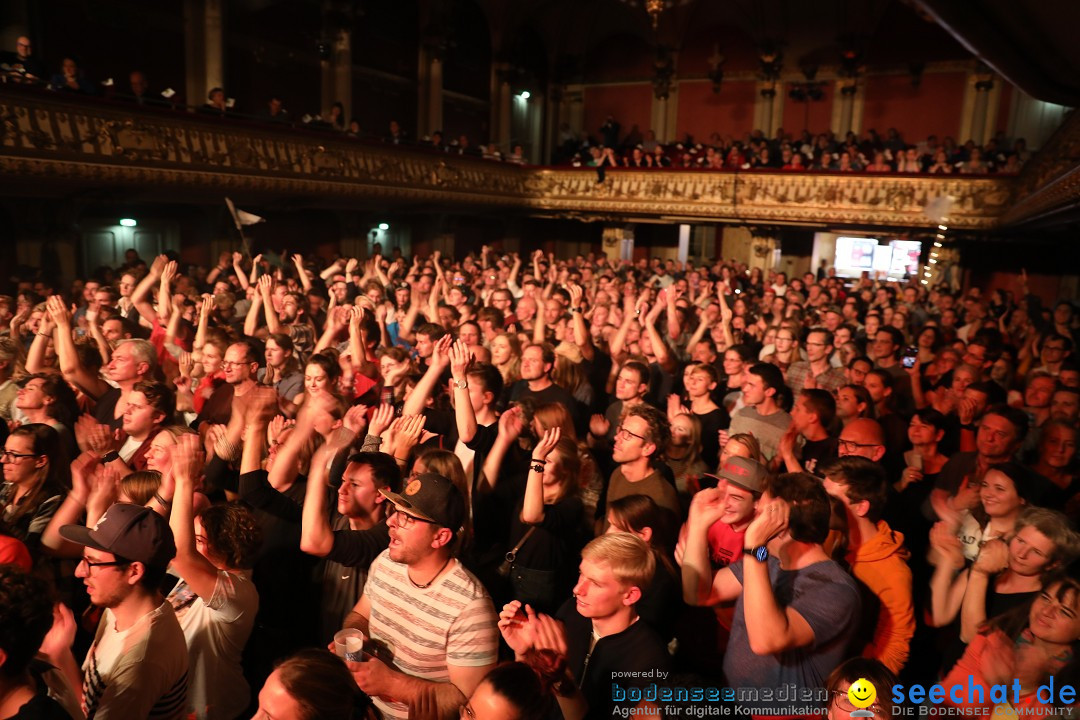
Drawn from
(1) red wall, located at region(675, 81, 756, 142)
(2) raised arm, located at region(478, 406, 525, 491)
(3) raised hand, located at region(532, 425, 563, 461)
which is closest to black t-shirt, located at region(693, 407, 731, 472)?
(2) raised arm, located at region(478, 406, 525, 491)

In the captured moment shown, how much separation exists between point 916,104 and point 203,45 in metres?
20.2

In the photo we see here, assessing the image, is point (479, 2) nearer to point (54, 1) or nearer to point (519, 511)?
point (54, 1)

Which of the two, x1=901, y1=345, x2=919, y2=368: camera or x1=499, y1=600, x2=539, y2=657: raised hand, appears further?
x1=901, y1=345, x2=919, y2=368: camera

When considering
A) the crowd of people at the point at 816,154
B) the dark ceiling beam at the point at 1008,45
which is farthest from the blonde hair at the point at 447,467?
the crowd of people at the point at 816,154

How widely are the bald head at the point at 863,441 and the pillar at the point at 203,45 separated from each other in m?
16.0

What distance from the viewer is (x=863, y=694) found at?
2180mm

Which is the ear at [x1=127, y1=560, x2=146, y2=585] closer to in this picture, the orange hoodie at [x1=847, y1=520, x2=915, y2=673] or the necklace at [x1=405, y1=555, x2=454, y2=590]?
the necklace at [x1=405, y1=555, x2=454, y2=590]

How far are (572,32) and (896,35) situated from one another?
1073 cm

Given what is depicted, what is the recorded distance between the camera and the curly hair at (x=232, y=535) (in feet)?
9.20

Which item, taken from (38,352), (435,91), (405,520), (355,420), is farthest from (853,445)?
(435,91)

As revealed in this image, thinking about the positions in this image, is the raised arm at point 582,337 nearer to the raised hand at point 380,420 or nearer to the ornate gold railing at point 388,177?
the raised hand at point 380,420

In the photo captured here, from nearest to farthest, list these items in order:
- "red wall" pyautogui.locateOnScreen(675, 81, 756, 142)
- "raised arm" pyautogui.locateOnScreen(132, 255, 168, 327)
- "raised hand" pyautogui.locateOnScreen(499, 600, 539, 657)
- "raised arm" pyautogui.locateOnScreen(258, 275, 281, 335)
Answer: "raised hand" pyautogui.locateOnScreen(499, 600, 539, 657) → "raised arm" pyautogui.locateOnScreen(258, 275, 281, 335) → "raised arm" pyautogui.locateOnScreen(132, 255, 168, 327) → "red wall" pyautogui.locateOnScreen(675, 81, 756, 142)

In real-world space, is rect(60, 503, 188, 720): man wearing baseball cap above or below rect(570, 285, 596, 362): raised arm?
below

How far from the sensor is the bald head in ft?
13.1
